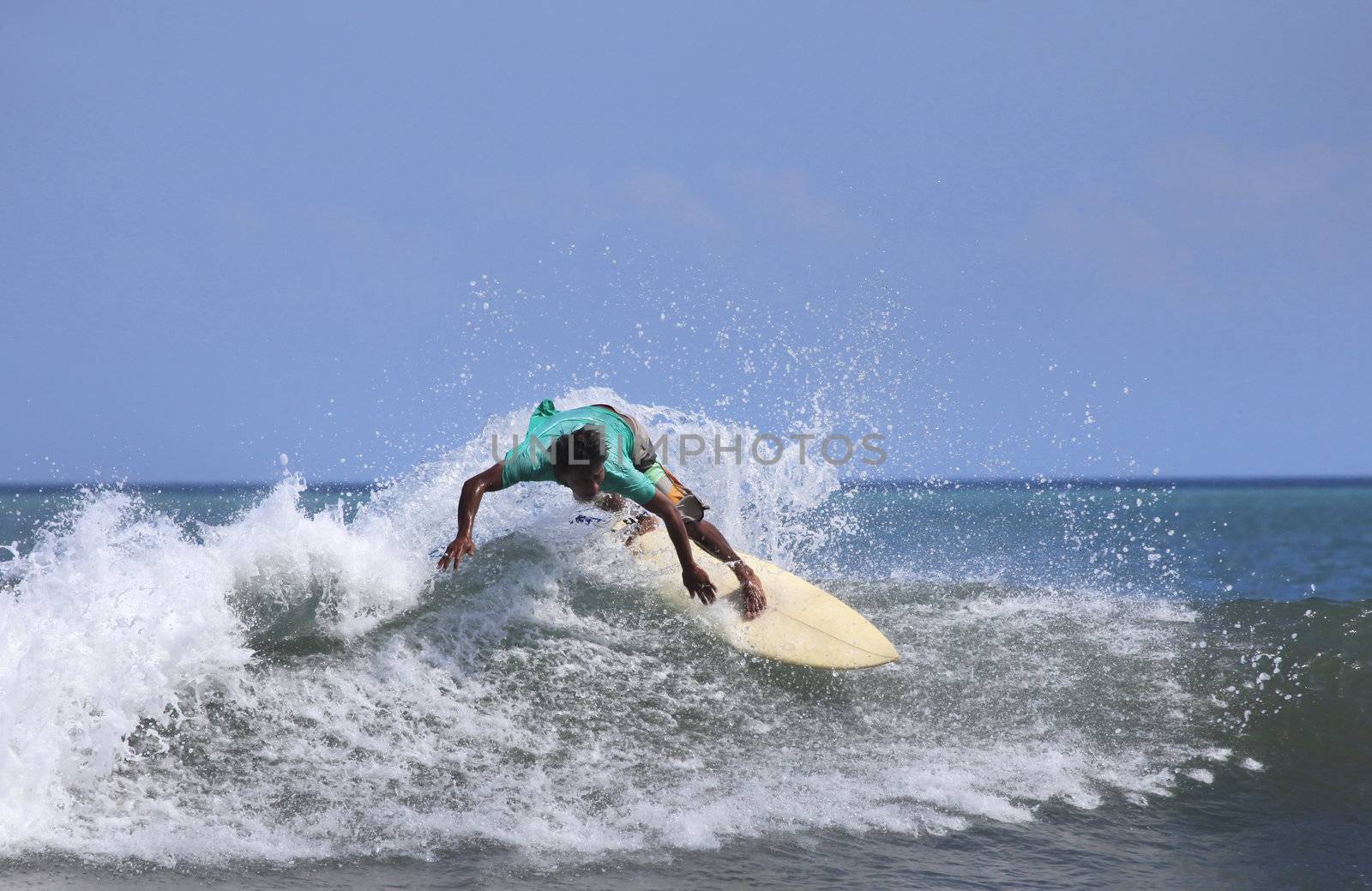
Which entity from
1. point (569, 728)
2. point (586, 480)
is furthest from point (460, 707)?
point (586, 480)

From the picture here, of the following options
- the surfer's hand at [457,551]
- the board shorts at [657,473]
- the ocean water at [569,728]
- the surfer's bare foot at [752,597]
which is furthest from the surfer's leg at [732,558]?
the surfer's hand at [457,551]

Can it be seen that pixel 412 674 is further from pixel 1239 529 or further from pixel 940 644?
pixel 1239 529

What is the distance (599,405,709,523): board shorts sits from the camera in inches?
279

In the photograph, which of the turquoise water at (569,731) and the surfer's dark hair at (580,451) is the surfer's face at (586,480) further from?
the turquoise water at (569,731)

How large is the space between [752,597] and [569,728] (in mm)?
1747

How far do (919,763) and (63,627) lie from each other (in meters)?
4.97

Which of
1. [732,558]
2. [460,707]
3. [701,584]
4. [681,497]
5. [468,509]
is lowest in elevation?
[460,707]

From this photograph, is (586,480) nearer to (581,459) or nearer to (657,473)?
(581,459)

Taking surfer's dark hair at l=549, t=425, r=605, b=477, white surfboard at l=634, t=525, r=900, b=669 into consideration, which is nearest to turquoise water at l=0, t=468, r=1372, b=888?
white surfboard at l=634, t=525, r=900, b=669

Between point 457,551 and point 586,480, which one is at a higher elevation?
point 586,480

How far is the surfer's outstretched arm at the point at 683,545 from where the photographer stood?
6297 millimetres

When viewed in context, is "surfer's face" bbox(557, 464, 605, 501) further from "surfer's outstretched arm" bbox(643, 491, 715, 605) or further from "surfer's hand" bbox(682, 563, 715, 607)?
"surfer's hand" bbox(682, 563, 715, 607)

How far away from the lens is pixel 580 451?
20.0ft

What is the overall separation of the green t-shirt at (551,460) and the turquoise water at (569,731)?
115 centimetres
